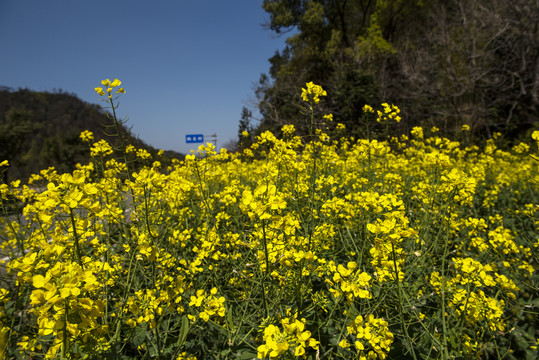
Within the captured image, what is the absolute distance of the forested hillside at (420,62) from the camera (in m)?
11.1

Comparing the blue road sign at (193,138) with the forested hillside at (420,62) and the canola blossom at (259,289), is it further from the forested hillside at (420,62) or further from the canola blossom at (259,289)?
the canola blossom at (259,289)

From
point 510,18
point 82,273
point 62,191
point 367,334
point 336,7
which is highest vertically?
point 336,7

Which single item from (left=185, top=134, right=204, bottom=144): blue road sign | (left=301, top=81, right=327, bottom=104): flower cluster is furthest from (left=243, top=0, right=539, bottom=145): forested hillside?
(left=301, top=81, right=327, bottom=104): flower cluster

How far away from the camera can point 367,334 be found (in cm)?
128

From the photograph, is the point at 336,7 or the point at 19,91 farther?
the point at 19,91

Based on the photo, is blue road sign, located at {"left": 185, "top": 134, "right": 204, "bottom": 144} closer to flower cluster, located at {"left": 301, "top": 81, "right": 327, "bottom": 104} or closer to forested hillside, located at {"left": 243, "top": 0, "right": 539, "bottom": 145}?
forested hillside, located at {"left": 243, "top": 0, "right": 539, "bottom": 145}

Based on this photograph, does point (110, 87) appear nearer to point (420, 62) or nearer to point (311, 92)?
point (311, 92)

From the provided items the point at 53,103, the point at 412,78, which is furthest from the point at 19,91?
the point at 412,78

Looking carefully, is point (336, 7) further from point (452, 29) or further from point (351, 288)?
point (351, 288)

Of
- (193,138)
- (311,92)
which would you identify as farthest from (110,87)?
(193,138)

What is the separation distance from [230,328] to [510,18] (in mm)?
16108

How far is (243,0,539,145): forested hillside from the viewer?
11117 millimetres

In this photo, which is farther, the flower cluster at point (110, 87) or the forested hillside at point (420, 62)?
the forested hillside at point (420, 62)

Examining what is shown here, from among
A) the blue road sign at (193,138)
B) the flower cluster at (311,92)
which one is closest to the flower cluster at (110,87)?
the flower cluster at (311,92)
